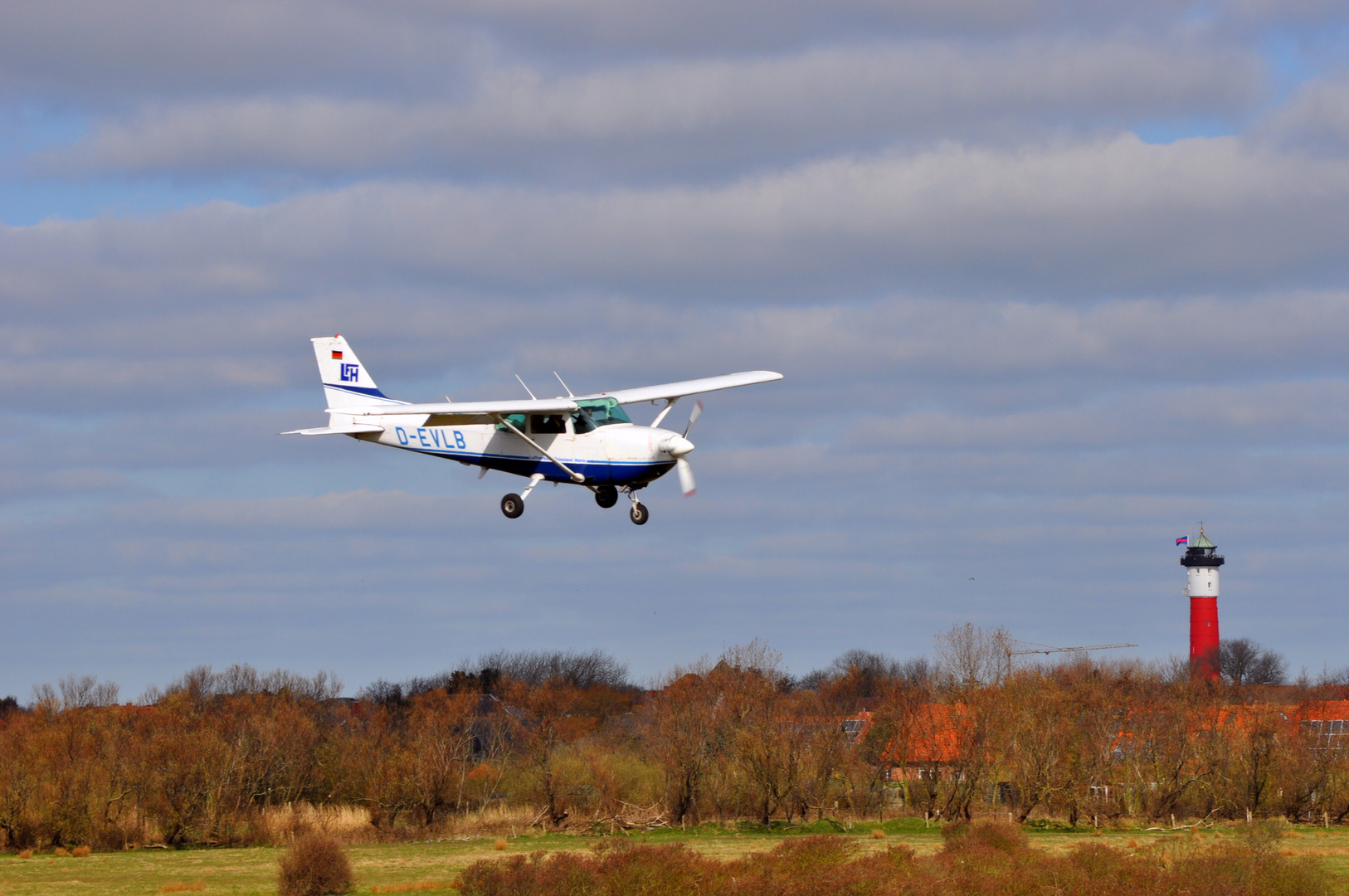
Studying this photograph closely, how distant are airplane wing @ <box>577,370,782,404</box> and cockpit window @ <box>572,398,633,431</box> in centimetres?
106

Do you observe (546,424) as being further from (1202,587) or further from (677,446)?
(1202,587)

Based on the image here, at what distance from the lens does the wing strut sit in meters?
38.0

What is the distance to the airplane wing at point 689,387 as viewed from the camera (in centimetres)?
4106

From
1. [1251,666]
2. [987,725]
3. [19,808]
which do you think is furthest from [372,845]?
[1251,666]

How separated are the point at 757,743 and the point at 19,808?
3205cm

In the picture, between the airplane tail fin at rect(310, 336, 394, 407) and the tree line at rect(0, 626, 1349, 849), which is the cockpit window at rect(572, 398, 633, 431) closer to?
the airplane tail fin at rect(310, 336, 394, 407)

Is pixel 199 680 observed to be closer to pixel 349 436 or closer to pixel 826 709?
pixel 826 709

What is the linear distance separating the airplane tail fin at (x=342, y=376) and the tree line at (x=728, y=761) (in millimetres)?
27182

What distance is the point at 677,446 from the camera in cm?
3622

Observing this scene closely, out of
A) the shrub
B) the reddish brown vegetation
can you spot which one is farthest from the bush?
the shrub

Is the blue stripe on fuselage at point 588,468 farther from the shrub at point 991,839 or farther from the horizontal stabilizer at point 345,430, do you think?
the shrub at point 991,839

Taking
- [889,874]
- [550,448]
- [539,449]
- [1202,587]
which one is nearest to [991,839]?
[889,874]

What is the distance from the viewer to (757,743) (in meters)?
68.8

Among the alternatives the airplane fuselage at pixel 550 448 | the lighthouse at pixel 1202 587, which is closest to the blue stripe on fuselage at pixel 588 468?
the airplane fuselage at pixel 550 448
